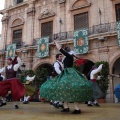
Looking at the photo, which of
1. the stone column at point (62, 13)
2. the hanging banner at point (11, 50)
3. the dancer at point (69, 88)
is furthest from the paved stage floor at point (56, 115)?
the hanging banner at point (11, 50)

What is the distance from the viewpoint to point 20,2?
62.2 feet

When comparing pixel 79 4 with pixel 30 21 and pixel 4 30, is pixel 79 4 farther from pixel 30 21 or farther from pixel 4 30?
→ pixel 4 30

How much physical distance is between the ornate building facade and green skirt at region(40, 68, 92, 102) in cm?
838

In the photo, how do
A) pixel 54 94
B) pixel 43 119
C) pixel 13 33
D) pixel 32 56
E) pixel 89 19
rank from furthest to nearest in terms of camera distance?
pixel 13 33
pixel 32 56
pixel 89 19
pixel 54 94
pixel 43 119

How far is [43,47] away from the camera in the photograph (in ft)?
49.6

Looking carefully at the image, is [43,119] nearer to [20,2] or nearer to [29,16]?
[29,16]

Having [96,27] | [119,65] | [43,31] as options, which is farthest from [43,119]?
[43,31]

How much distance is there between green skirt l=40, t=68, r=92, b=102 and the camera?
4.21m

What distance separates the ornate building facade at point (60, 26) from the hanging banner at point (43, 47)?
1.27ft

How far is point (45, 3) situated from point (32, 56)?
4914 mm

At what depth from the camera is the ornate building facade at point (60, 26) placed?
12.9m

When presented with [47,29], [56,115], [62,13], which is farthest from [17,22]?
[56,115]

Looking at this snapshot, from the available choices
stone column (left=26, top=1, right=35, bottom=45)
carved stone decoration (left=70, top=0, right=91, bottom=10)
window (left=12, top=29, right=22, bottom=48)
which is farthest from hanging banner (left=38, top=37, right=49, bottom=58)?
carved stone decoration (left=70, top=0, right=91, bottom=10)

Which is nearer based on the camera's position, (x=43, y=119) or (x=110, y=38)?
(x=43, y=119)
